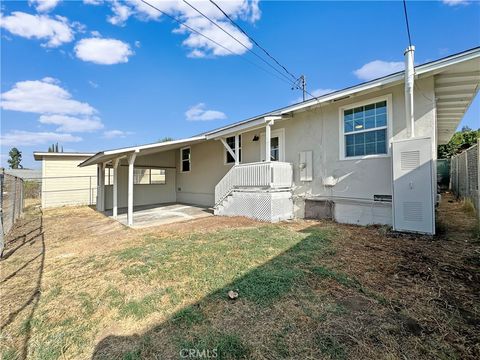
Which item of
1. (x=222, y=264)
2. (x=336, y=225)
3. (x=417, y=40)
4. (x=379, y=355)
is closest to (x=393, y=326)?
(x=379, y=355)

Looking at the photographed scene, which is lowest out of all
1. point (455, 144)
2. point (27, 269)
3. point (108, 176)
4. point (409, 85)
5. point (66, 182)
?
point (27, 269)

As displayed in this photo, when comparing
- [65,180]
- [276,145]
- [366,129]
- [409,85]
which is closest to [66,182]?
[65,180]

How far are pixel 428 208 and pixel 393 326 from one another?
3.86 meters

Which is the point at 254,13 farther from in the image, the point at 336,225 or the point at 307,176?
the point at 336,225

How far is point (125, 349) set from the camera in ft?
6.95

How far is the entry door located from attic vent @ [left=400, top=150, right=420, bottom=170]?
162 inches

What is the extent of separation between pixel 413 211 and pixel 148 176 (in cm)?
1298

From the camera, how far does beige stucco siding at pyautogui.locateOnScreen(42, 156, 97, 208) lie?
13797 mm

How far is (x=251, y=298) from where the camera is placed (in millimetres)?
2875

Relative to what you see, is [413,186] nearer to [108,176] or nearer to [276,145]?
[276,145]

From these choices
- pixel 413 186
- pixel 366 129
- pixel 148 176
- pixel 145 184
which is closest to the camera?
pixel 413 186

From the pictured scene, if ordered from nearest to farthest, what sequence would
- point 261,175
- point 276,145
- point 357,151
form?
point 357,151 < point 261,175 < point 276,145

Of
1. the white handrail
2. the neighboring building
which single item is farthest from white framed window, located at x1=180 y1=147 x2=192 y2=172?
the neighboring building

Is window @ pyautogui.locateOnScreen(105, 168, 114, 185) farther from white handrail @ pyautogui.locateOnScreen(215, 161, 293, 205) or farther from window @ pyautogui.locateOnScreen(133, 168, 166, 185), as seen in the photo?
white handrail @ pyautogui.locateOnScreen(215, 161, 293, 205)
